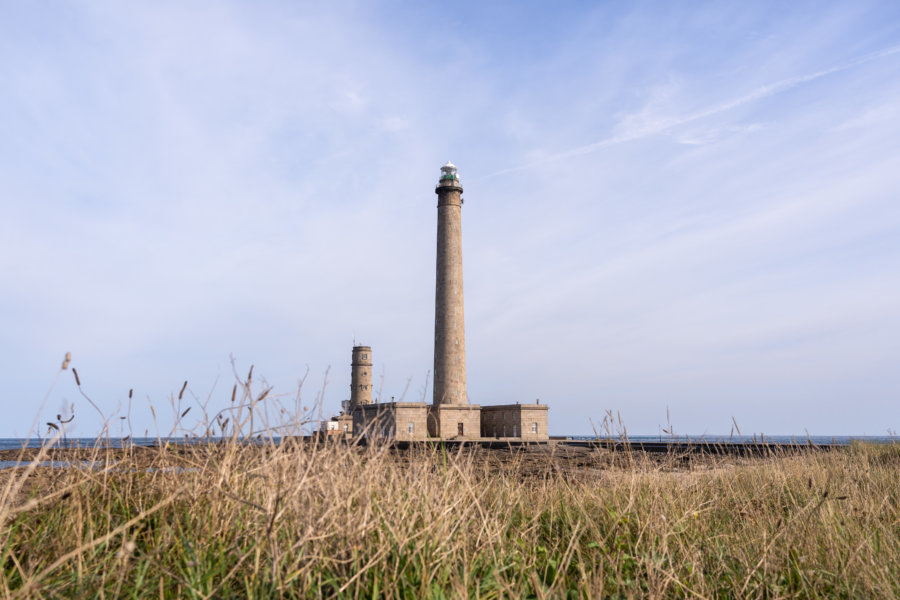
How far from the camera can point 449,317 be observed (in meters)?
35.1

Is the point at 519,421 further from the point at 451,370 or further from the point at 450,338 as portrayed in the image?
the point at 450,338

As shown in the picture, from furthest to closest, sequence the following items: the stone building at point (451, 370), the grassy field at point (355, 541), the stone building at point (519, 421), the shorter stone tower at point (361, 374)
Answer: the shorter stone tower at point (361, 374) → the stone building at point (519, 421) → the stone building at point (451, 370) → the grassy field at point (355, 541)

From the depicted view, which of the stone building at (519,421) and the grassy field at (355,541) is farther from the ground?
the stone building at (519,421)

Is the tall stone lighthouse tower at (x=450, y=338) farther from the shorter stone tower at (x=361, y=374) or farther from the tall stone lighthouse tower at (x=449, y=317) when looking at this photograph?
the shorter stone tower at (x=361, y=374)

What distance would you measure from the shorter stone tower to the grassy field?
167 ft

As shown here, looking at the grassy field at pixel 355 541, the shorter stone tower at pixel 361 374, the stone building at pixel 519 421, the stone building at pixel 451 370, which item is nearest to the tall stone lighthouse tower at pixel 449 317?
the stone building at pixel 451 370

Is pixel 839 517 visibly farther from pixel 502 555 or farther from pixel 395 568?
pixel 395 568

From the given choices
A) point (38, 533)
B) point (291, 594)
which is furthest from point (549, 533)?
point (38, 533)

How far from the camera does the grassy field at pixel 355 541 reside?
295cm

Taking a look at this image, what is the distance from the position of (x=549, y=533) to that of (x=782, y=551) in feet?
5.51

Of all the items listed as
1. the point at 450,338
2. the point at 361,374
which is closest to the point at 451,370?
the point at 450,338

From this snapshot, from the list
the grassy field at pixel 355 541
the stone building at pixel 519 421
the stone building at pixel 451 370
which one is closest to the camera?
the grassy field at pixel 355 541

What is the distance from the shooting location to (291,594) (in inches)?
110

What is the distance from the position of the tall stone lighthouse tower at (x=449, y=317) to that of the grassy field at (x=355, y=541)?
2917 centimetres
